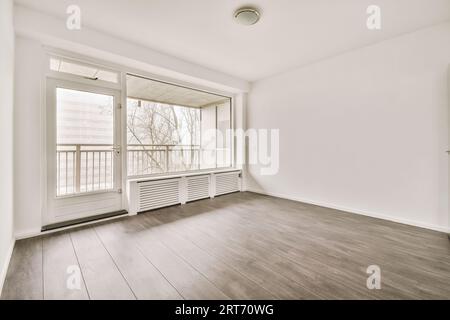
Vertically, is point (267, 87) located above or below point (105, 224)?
above

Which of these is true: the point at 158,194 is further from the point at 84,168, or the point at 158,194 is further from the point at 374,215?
the point at 374,215

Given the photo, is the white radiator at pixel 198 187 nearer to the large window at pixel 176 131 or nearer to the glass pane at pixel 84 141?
the large window at pixel 176 131

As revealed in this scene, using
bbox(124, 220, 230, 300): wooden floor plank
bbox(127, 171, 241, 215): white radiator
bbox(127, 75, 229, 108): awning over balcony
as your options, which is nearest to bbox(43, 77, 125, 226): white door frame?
bbox(127, 171, 241, 215): white radiator

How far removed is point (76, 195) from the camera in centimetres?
291

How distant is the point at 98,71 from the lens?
3107 millimetres

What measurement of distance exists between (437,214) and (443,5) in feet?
8.12

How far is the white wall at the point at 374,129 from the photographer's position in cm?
269

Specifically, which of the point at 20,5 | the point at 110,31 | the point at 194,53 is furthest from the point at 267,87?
the point at 20,5

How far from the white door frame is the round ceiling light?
2090 mm

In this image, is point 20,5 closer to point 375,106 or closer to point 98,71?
point 98,71

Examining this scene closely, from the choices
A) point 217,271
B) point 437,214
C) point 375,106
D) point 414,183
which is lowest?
point 217,271

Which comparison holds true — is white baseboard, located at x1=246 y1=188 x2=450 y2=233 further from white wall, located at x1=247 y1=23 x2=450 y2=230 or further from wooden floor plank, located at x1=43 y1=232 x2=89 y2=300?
wooden floor plank, located at x1=43 y1=232 x2=89 y2=300

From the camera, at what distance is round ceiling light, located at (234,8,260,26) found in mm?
2361

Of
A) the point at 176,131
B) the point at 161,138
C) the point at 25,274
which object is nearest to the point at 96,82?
the point at 25,274
